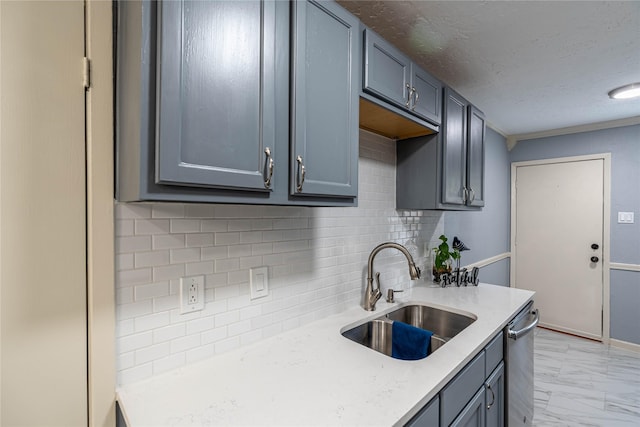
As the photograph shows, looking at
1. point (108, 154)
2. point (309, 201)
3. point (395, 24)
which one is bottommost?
point (309, 201)

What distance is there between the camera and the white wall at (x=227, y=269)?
3.36ft

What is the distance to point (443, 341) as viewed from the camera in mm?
1521

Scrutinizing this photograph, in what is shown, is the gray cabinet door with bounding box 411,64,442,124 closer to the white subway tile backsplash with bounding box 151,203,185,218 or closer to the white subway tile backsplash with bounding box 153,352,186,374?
the white subway tile backsplash with bounding box 151,203,185,218

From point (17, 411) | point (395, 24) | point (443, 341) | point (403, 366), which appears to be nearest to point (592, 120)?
point (395, 24)

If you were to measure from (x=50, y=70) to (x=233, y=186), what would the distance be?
59 cm

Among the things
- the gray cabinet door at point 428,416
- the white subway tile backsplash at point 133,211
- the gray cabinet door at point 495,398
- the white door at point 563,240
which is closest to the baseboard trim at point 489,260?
the white door at point 563,240

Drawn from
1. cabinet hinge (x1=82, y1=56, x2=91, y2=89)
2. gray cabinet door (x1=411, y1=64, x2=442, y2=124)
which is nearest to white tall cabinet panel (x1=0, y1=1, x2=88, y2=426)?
cabinet hinge (x1=82, y1=56, x2=91, y2=89)

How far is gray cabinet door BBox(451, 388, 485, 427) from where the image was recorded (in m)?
1.25

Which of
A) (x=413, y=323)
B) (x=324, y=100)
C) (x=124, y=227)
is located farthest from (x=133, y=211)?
(x=413, y=323)

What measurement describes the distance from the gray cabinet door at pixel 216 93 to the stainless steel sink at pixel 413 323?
1.01m

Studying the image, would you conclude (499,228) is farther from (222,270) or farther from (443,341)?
(222,270)

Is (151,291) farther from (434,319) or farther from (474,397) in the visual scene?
(434,319)

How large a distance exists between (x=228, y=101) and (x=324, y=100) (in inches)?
15.7

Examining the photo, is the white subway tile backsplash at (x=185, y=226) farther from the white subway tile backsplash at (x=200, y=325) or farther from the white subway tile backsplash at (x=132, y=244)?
the white subway tile backsplash at (x=200, y=325)
